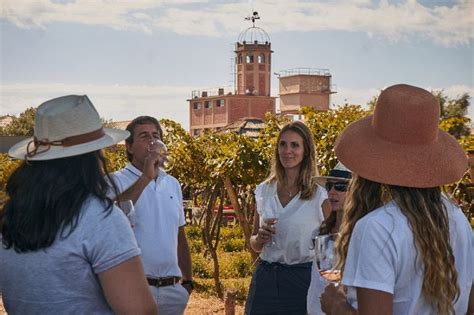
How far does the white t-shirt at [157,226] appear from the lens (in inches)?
174

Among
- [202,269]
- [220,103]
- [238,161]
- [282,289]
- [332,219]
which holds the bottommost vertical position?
[202,269]

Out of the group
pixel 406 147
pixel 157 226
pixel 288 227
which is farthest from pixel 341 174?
pixel 406 147

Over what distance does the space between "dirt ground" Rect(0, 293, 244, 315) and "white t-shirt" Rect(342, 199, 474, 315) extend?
709cm

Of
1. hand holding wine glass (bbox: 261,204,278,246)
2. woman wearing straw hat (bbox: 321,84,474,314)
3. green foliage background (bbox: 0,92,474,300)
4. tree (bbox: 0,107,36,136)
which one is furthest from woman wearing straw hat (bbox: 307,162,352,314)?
tree (bbox: 0,107,36,136)

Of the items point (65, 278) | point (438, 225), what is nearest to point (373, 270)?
point (438, 225)

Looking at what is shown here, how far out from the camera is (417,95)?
251 centimetres

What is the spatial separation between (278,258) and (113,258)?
250 centimetres

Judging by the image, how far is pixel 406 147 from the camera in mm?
2512

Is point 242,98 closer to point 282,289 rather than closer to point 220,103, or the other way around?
point 220,103

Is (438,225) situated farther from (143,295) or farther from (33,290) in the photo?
(33,290)

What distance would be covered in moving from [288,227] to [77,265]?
2462 millimetres

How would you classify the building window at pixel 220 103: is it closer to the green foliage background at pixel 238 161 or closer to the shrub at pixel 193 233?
the shrub at pixel 193 233

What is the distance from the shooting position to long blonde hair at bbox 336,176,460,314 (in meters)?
2.36

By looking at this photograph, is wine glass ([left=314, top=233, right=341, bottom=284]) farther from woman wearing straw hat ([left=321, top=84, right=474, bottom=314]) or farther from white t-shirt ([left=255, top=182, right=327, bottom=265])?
white t-shirt ([left=255, top=182, right=327, bottom=265])
